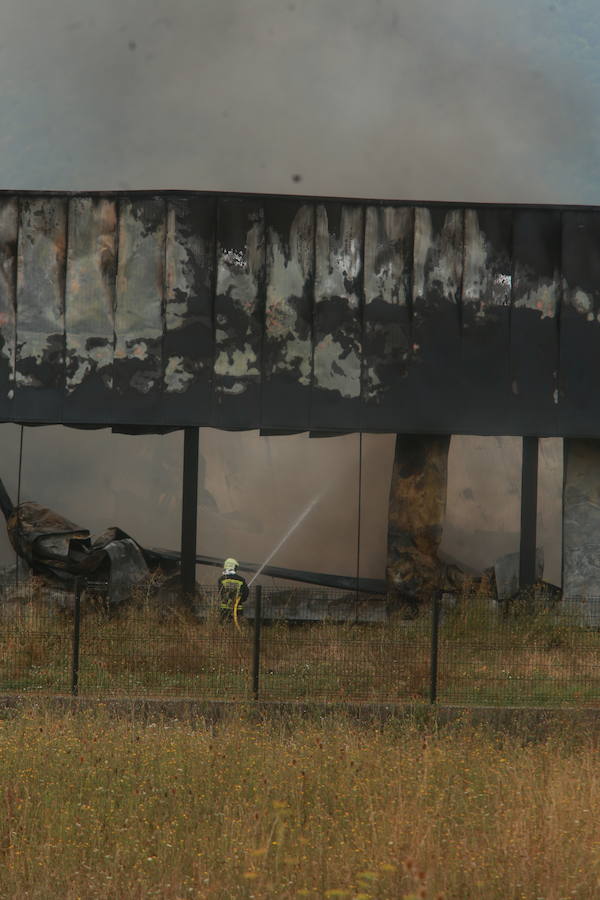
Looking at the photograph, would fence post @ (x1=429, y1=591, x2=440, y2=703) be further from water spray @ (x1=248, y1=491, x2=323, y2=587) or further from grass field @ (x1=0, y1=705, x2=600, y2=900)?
water spray @ (x1=248, y1=491, x2=323, y2=587)

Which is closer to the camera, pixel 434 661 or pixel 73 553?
pixel 434 661

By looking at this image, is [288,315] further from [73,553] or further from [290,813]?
[290,813]

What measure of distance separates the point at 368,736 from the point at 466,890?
504 cm

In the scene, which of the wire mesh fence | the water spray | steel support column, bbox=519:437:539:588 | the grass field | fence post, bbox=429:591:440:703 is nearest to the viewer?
the grass field

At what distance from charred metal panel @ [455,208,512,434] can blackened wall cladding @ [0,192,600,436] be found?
0.03 meters

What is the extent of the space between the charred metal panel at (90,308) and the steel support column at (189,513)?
157 centimetres

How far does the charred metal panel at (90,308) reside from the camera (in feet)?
73.4

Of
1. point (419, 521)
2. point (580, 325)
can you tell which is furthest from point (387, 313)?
point (419, 521)

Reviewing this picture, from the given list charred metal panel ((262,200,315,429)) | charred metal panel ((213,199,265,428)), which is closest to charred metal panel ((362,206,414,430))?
charred metal panel ((262,200,315,429))

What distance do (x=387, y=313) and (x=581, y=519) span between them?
516cm

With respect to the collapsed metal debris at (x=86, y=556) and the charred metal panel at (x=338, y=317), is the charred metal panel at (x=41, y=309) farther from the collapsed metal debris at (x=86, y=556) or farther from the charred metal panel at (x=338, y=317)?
the charred metal panel at (x=338, y=317)

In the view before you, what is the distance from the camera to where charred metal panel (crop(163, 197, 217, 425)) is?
22.4 m

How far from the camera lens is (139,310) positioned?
22531mm

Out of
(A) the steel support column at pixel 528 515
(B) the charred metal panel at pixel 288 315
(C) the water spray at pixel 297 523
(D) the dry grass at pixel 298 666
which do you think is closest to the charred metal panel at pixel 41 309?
(B) the charred metal panel at pixel 288 315
